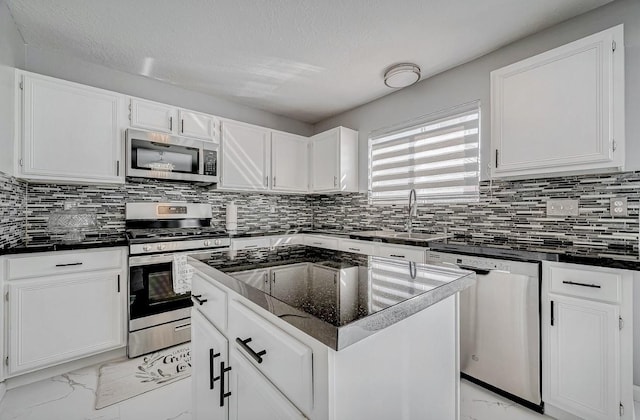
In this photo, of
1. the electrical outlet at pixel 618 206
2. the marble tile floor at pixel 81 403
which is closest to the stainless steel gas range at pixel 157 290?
the marble tile floor at pixel 81 403

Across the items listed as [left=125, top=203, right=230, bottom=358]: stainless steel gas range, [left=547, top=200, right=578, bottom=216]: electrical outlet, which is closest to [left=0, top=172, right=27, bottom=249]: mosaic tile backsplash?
[left=125, top=203, right=230, bottom=358]: stainless steel gas range

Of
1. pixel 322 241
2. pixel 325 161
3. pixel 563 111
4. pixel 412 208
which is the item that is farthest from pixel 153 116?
pixel 563 111

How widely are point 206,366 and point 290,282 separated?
649 millimetres

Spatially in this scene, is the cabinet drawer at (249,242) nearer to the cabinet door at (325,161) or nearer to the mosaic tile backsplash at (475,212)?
→ the mosaic tile backsplash at (475,212)

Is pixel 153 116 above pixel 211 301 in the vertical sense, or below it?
above

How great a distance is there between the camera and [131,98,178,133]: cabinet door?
257 cm

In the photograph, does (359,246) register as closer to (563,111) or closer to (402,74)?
(402,74)

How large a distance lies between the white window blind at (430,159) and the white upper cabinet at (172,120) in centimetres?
189

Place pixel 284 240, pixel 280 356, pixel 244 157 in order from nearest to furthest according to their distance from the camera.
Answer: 1. pixel 280 356
2. pixel 244 157
3. pixel 284 240

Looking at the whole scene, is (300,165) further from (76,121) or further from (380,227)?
(76,121)

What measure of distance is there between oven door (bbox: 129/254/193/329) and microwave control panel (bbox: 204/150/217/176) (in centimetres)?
100

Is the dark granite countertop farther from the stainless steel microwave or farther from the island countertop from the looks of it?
the island countertop

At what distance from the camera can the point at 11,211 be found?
207 centimetres

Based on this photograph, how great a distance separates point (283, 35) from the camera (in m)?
2.19
